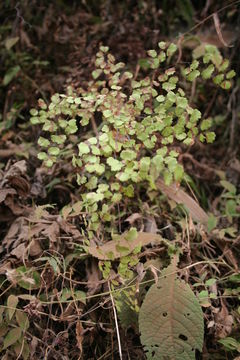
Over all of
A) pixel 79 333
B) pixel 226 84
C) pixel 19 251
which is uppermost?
pixel 226 84

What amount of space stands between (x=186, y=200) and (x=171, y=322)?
2.28 feet

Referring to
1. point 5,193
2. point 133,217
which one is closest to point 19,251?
point 5,193

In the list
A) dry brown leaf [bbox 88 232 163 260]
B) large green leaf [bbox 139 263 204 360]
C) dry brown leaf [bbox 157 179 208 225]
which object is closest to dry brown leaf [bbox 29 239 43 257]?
dry brown leaf [bbox 88 232 163 260]

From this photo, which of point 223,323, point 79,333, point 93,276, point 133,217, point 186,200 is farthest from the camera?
point 186,200

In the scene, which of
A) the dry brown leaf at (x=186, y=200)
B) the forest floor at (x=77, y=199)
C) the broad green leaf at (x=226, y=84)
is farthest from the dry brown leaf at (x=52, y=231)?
the broad green leaf at (x=226, y=84)

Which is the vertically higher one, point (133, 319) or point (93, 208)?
point (93, 208)

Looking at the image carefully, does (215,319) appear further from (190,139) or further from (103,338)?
(190,139)

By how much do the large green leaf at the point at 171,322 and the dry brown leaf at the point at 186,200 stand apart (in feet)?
1.62

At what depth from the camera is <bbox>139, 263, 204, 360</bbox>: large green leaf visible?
59.2 inches

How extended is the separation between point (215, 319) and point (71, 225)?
0.69 metres

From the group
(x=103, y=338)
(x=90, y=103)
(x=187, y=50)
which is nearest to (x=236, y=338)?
(x=103, y=338)

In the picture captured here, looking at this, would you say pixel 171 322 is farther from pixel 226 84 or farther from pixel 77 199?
pixel 226 84

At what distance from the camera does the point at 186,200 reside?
2078mm

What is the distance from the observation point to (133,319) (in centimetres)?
164
